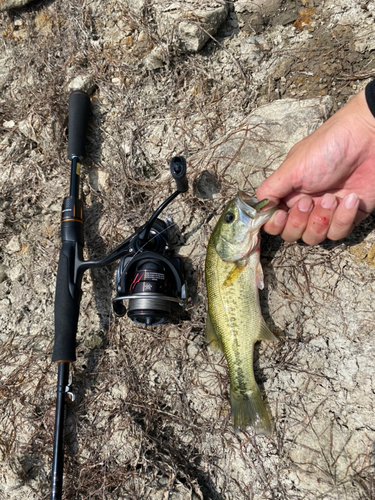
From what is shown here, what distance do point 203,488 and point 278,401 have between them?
1008 millimetres

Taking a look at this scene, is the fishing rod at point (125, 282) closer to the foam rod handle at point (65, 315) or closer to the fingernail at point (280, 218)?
the foam rod handle at point (65, 315)

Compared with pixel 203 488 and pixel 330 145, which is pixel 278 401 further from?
pixel 330 145

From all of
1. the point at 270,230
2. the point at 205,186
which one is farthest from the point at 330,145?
→ the point at 205,186

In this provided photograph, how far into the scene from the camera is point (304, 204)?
2.66 m

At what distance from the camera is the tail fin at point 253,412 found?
2.79 m

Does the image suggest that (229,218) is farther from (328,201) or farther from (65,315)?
(65,315)

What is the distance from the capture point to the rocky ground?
289cm

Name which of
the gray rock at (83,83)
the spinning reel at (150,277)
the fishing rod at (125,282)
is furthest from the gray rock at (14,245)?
the gray rock at (83,83)

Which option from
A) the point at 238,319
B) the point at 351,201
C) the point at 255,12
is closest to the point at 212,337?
the point at 238,319

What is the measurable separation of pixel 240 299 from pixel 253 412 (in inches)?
36.0

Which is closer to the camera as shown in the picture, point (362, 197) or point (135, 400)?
point (362, 197)

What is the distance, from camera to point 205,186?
337 cm

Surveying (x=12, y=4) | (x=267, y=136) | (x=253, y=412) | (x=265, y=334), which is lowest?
(x=253, y=412)

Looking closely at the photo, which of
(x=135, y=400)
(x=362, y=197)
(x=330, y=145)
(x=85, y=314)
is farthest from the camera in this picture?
(x=85, y=314)
